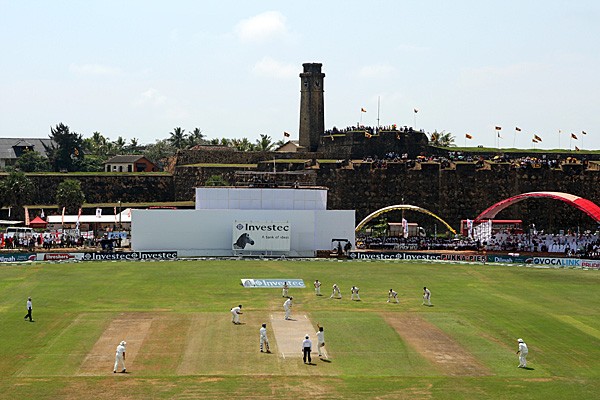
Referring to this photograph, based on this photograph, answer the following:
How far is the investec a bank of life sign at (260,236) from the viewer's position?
7981 cm

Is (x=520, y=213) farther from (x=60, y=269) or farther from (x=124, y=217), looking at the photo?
(x=60, y=269)

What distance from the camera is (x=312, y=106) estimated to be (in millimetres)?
127062

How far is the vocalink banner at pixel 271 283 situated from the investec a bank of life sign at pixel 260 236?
15.6 metres

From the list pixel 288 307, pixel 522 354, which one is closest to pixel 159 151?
pixel 288 307

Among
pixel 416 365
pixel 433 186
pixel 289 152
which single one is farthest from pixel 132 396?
pixel 289 152

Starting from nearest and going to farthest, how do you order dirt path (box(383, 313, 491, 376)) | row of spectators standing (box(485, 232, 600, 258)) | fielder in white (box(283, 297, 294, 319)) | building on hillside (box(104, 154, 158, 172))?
dirt path (box(383, 313, 491, 376))
fielder in white (box(283, 297, 294, 319))
row of spectators standing (box(485, 232, 600, 258))
building on hillside (box(104, 154, 158, 172))

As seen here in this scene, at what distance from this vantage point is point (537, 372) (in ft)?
129

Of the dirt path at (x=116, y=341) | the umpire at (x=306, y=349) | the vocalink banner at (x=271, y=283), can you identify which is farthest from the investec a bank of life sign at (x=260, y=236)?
the umpire at (x=306, y=349)

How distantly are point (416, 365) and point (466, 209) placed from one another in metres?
66.7

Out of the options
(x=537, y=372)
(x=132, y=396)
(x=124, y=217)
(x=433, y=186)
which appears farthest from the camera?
(x=433, y=186)

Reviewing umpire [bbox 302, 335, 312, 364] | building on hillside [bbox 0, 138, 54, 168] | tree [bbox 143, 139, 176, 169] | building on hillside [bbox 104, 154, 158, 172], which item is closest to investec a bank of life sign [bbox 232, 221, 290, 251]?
umpire [bbox 302, 335, 312, 364]

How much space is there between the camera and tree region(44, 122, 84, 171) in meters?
126

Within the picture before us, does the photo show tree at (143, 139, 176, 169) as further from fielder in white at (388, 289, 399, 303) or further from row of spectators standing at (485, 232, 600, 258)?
fielder in white at (388, 289, 399, 303)

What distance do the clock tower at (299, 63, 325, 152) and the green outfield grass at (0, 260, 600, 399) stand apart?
54.1 metres
